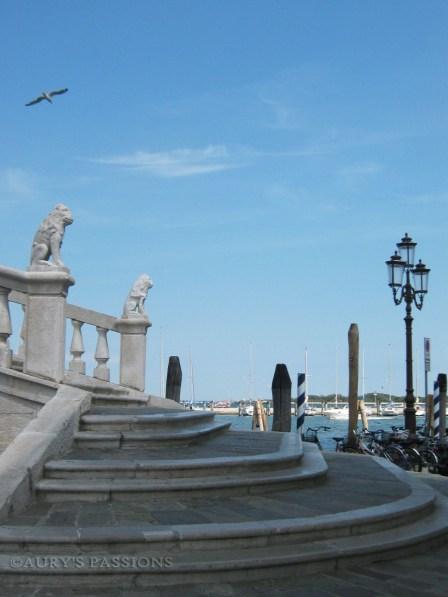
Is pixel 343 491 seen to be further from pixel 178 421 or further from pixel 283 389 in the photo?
pixel 283 389

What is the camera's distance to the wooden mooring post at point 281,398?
17438mm

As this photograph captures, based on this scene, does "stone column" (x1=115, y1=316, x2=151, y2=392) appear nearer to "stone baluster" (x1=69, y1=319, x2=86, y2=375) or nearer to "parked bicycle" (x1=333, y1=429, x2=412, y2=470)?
"stone baluster" (x1=69, y1=319, x2=86, y2=375)

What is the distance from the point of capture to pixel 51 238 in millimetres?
10078

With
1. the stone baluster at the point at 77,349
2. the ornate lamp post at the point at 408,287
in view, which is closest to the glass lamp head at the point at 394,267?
the ornate lamp post at the point at 408,287

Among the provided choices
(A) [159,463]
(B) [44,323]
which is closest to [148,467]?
(A) [159,463]

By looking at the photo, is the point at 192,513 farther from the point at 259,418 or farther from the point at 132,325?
the point at 259,418

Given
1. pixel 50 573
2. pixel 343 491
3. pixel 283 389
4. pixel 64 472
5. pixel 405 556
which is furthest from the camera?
pixel 283 389

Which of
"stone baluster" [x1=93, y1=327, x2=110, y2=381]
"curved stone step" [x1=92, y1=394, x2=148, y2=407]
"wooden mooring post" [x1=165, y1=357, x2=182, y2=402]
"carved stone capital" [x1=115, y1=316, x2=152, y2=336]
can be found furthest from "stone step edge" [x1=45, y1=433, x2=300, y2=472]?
"wooden mooring post" [x1=165, y1=357, x2=182, y2=402]

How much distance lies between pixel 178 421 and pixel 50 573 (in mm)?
4217

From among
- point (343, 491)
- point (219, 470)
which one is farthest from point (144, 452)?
point (343, 491)

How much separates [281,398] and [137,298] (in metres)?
4.50

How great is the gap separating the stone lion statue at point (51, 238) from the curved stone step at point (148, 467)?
11.4 ft

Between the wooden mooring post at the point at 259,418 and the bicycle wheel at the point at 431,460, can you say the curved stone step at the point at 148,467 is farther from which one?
the wooden mooring post at the point at 259,418

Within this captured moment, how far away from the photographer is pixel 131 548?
515 cm
